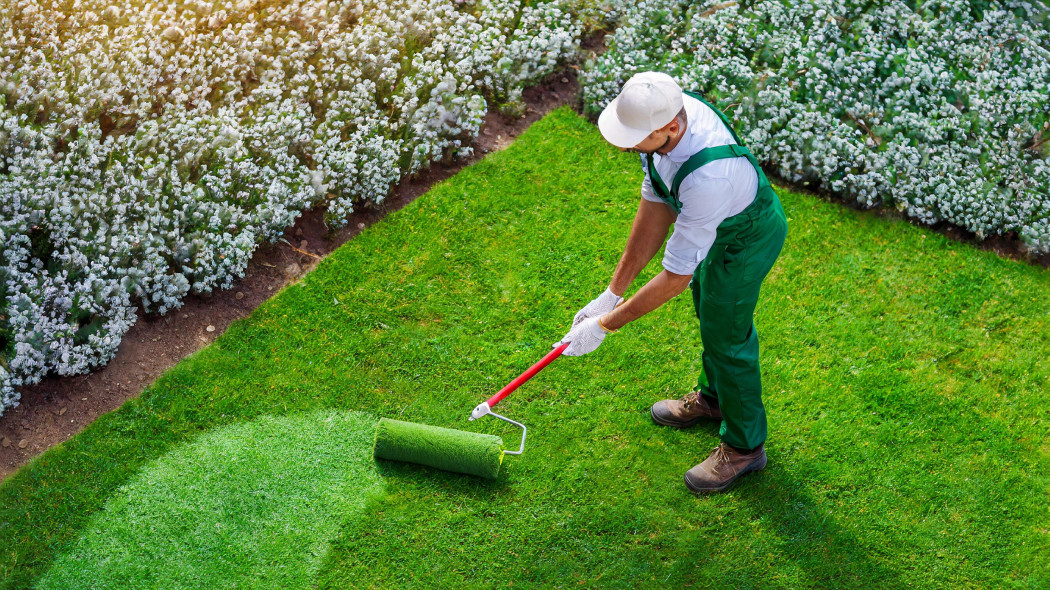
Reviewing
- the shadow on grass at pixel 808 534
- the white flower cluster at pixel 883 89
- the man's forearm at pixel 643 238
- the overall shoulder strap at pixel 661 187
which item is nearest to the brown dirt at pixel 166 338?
the white flower cluster at pixel 883 89

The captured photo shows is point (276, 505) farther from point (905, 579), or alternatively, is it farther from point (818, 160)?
point (818, 160)

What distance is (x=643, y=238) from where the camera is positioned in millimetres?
3854

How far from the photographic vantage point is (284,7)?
19.8 ft

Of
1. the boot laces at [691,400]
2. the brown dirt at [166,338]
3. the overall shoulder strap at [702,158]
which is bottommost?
the boot laces at [691,400]

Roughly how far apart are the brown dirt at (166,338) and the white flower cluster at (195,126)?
0.10 m

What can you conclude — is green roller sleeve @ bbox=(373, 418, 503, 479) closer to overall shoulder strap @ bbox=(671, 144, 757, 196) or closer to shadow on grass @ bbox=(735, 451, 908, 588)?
shadow on grass @ bbox=(735, 451, 908, 588)

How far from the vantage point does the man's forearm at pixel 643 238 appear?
375 cm

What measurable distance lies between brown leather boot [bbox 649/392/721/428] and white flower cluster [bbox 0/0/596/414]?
2233 mm

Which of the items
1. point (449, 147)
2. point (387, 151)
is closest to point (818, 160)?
point (449, 147)

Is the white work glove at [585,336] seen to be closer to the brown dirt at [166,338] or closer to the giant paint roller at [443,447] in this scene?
the giant paint roller at [443,447]

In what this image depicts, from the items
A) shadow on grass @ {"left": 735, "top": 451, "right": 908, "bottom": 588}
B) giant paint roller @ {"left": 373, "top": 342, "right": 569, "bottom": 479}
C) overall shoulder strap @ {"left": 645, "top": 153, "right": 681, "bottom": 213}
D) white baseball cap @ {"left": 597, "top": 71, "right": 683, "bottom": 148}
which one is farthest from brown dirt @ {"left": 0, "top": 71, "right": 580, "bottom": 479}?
shadow on grass @ {"left": 735, "top": 451, "right": 908, "bottom": 588}

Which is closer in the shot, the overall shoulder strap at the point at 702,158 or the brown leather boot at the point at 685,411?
the overall shoulder strap at the point at 702,158

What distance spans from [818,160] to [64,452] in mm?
4787

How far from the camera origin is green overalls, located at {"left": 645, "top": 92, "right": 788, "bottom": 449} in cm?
341
